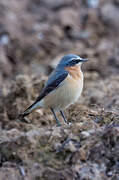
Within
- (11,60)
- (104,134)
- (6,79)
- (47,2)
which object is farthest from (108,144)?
(47,2)

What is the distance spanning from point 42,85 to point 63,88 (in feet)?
7.64

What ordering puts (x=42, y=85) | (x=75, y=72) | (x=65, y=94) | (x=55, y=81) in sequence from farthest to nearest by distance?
(x=42, y=85), (x=75, y=72), (x=55, y=81), (x=65, y=94)

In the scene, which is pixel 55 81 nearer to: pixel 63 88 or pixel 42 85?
pixel 63 88

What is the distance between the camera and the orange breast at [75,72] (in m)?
8.34

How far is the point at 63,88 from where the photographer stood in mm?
8234

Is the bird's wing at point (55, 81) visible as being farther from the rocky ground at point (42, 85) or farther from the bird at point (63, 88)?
the rocky ground at point (42, 85)

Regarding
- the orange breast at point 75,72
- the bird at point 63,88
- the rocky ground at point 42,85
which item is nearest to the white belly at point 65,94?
Result: the bird at point 63,88

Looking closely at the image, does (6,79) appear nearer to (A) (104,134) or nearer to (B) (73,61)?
(B) (73,61)

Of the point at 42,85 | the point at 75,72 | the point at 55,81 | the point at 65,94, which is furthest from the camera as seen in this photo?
the point at 42,85

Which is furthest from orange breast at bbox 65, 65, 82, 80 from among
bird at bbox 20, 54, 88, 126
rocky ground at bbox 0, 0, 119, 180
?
rocky ground at bbox 0, 0, 119, 180

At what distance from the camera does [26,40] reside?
14.9 m

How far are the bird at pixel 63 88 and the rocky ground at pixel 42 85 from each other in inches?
13.0

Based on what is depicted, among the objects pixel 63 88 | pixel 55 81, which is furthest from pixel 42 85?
pixel 63 88

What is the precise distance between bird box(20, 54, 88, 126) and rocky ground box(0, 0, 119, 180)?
13.0 inches
